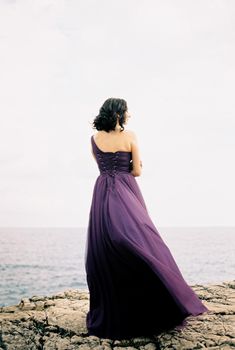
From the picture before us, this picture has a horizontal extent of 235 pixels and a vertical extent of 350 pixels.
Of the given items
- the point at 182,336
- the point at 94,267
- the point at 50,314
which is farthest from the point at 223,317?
the point at 50,314

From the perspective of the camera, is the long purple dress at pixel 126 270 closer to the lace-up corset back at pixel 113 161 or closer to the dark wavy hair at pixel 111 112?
the lace-up corset back at pixel 113 161

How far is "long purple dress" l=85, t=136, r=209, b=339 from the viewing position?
3.96 meters

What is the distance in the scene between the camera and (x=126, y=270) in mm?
4047

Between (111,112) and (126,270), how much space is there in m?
1.69

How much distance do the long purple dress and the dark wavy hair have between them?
12.2 inches

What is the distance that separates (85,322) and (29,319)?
2.56 ft

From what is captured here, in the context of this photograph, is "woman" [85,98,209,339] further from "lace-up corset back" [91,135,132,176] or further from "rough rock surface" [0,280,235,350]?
"rough rock surface" [0,280,235,350]

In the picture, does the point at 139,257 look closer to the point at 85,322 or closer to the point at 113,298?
the point at 113,298

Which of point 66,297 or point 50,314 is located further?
point 66,297

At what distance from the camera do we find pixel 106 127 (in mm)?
4441

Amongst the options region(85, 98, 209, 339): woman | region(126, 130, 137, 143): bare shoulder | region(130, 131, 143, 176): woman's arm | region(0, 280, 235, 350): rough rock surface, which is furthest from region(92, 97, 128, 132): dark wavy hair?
region(0, 280, 235, 350): rough rock surface

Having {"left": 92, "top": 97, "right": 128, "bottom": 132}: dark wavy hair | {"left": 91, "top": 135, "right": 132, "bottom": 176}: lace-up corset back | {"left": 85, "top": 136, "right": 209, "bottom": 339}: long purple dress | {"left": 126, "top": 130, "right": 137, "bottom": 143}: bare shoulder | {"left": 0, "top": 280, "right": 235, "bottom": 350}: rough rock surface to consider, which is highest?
{"left": 92, "top": 97, "right": 128, "bottom": 132}: dark wavy hair

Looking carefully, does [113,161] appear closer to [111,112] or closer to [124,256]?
[111,112]

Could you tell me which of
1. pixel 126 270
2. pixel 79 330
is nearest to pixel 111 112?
pixel 126 270
